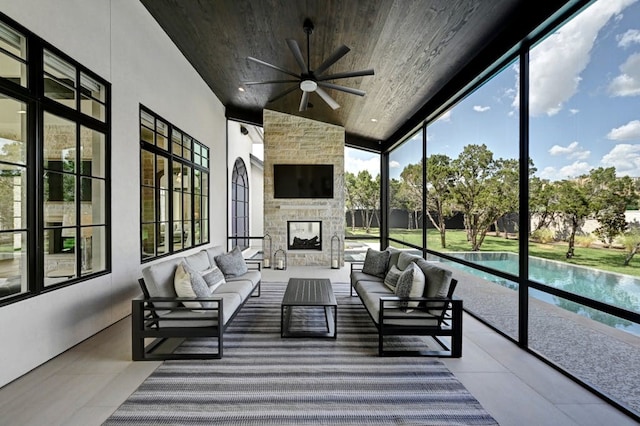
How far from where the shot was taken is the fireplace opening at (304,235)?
754 centimetres

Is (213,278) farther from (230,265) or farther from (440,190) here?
(440,190)

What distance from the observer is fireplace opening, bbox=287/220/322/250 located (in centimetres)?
754

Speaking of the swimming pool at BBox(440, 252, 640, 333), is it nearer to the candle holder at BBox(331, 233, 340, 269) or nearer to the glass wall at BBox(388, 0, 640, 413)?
the glass wall at BBox(388, 0, 640, 413)

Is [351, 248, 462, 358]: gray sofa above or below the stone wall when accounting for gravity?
below

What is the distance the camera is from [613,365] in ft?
7.84

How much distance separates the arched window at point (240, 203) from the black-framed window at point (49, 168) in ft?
16.7

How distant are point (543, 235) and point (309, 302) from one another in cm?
244

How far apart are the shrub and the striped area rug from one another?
1.54 meters

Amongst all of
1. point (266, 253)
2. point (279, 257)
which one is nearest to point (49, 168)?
point (266, 253)

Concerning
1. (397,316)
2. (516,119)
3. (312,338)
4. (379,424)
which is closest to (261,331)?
(312,338)

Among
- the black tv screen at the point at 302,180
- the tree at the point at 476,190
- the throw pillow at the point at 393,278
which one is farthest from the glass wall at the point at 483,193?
the black tv screen at the point at 302,180

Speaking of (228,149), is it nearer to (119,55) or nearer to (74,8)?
(119,55)

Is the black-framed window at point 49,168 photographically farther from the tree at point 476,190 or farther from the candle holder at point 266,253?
the tree at point 476,190

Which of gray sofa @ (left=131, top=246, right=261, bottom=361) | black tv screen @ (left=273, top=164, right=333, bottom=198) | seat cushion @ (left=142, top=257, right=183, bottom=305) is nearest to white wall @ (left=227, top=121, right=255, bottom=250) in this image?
black tv screen @ (left=273, top=164, right=333, bottom=198)
